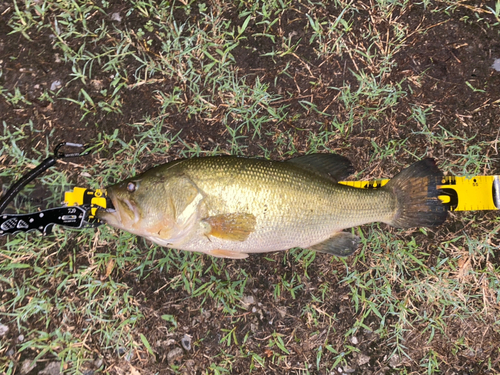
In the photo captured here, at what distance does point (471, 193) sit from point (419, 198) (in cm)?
55

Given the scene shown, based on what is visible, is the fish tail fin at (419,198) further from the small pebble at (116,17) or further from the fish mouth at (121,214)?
the small pebble at (116,17)

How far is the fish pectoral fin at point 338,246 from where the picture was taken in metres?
2.68

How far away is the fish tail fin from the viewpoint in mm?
2686

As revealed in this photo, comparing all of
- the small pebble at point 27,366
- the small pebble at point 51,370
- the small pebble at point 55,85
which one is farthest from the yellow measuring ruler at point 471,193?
the small pebble at point 27,366

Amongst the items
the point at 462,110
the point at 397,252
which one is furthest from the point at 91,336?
the point at 462,110

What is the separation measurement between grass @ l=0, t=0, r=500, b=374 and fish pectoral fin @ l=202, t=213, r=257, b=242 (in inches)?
26.1

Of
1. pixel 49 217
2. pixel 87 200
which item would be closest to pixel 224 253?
pixel 87 200

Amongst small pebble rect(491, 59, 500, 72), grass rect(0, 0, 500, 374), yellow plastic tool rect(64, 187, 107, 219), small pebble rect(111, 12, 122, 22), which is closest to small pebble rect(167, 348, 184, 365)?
grass rect(0, 0, 500, 374)

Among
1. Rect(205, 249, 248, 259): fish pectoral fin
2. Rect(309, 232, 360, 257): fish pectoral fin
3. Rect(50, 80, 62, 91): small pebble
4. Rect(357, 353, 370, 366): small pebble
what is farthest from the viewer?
Rect(50, 80, 62, 91): small pebble

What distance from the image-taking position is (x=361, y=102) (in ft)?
9.97

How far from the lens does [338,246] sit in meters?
2.69

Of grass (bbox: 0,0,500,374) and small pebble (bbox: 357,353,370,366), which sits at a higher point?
grass (bbox: 0,0,500,374)

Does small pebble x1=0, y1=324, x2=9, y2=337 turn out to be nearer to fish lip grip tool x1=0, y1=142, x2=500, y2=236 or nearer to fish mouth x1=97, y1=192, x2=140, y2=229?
fish lip grip tool x1=0, y1=142, x2=500, y2=236

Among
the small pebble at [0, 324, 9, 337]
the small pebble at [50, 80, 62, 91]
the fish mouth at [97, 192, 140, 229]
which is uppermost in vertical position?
the small pebble at [50, 80, 62, 91]
